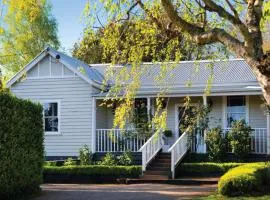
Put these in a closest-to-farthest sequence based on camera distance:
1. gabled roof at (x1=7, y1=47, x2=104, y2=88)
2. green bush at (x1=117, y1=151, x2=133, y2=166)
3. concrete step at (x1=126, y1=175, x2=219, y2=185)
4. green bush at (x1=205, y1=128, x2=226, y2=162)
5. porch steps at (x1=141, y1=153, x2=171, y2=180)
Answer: concrete step at (x1=126, y1=175, x2=219, y2=185)
porch steps at (x1=141, y1=153, x2=171, y2=180)
green bush at (x1=205, y1=128, x2=226, y2=162)
green bush at (x1=117, y1=151, x2=133, y2=166)
gabled roof at (x1=7, y1=47, x2=104, y2=88)

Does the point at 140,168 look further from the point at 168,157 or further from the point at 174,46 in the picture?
the point at 174,46

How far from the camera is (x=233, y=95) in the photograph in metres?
24.0

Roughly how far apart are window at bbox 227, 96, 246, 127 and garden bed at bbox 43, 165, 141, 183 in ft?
18.7

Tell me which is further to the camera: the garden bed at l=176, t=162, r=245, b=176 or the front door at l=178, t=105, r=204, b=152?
the front door at l=178, t=105, r=204, b=152

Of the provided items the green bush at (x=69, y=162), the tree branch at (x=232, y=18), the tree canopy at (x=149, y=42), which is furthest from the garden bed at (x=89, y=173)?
the tree branch at (x=232, y=18)

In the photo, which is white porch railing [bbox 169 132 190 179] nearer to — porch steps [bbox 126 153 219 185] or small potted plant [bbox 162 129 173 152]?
porch steps [bbox 126 153 219 185]

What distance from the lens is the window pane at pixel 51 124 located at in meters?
25.7

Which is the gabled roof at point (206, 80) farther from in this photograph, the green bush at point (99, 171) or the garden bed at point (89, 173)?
the garden bed at point (89, 173)

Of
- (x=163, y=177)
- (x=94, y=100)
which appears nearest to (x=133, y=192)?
(x=163, y=177)

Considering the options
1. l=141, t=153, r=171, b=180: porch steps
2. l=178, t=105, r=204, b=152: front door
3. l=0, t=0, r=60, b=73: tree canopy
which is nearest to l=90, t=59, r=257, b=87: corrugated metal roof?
l=178, t=105, r=204, b=152: front door

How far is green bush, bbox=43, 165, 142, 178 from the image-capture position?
2134cm

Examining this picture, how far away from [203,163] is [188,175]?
2.59 ft

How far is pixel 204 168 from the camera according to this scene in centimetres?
2147

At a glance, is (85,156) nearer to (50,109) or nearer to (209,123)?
(50,109)
